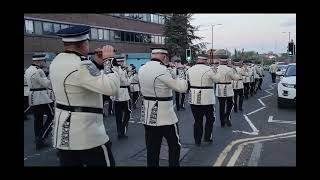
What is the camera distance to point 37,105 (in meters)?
8.16

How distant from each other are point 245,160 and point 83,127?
3.60 meters

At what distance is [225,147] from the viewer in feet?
25.2

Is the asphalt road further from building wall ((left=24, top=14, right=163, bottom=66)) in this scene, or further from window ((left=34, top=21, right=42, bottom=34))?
window ((left=34, top=21, right=42, bottom=34))

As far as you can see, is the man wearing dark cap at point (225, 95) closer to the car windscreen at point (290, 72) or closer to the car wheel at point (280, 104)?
the car wheel at point (280, 104)

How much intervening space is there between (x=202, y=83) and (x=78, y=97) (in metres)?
4.49

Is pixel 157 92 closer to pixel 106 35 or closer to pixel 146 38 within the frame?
pixel 106 35

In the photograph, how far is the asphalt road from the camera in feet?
21.4

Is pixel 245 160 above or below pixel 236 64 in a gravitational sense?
below

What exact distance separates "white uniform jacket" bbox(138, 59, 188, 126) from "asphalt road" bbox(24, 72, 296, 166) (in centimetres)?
111

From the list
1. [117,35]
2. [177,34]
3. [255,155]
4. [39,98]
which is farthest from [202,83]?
[177,34]

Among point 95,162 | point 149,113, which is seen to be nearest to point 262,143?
point 149,113

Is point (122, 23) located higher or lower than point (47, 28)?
higher
